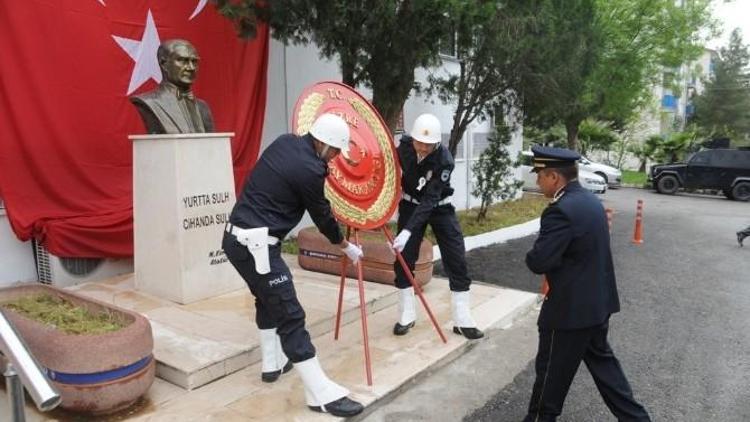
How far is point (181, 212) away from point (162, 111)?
38.9 inches

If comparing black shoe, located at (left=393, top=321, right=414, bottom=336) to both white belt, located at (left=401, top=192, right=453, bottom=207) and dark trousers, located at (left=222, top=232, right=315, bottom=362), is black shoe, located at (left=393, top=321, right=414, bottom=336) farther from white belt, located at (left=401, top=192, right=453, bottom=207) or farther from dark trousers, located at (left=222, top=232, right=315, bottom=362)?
dark trousers, located at (left=222, top=232, right=315, bottom=362)

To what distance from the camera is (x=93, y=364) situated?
3271mm

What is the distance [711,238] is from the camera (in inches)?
428

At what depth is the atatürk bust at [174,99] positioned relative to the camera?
5.26 meters

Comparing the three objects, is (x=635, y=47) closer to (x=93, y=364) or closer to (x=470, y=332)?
(x=470, y=332)

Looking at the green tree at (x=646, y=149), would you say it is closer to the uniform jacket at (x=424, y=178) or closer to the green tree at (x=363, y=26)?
the green tree at (x=363, y=26)

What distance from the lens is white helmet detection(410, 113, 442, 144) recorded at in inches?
178

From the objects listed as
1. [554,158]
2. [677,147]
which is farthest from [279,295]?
[677,147]

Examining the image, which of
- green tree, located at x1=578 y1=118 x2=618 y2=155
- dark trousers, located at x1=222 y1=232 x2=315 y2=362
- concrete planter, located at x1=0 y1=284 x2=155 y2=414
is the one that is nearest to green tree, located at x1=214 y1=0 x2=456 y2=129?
dark trousers, located at x1=222 y1=232 x2=315 y2=362

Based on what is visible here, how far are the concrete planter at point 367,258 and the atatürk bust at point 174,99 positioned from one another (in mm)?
1887

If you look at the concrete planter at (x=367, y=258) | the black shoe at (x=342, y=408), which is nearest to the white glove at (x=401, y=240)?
the black shoe at (x=342, y=408)

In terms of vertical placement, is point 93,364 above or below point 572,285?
below

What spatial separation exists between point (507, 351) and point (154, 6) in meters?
5.33

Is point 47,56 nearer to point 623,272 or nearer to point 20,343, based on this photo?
point 20,343
